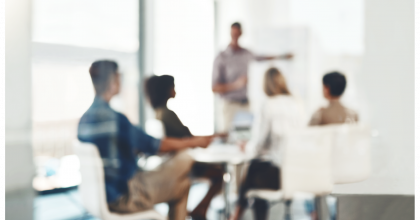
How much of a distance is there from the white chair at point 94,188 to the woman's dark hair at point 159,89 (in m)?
0.52

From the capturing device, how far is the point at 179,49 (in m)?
2.81

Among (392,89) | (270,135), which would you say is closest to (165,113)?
(270,135)

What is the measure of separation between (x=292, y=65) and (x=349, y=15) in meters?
1.36

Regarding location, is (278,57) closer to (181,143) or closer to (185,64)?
(185,64)

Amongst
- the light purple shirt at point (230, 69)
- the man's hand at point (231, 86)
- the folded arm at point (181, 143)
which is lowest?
the folded arm at point (181, 143)

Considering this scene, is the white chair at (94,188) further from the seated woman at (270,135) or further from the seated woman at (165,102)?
the seated woman at (270,135)

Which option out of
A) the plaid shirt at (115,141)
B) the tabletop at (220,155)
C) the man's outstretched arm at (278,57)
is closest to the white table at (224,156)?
the tabletop at (220,155)

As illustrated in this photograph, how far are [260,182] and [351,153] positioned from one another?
549 millimetres

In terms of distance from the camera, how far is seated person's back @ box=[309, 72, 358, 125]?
1.79 m

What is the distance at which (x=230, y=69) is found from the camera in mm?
2855

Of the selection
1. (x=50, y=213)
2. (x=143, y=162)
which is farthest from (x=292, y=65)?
(x=50, y=213)

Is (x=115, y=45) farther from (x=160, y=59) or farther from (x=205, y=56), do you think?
(x=205, y=56)

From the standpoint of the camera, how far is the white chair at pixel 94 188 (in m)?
1.34

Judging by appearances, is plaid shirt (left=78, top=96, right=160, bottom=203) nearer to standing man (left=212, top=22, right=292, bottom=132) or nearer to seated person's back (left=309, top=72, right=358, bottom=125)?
seated person's back (left=309, top=72, right=358, bottom=125)
